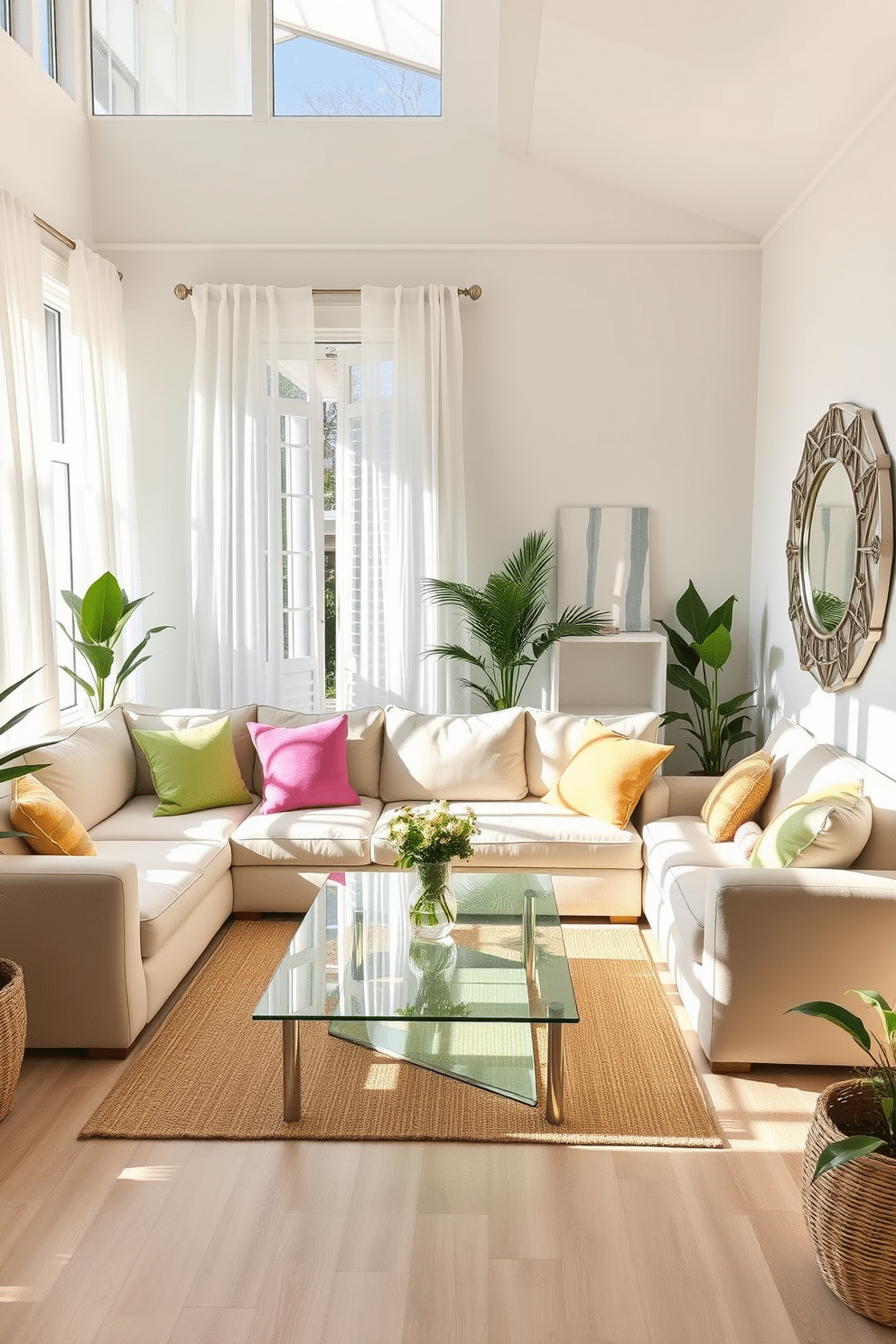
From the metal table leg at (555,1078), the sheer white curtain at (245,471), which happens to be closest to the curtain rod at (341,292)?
the sheer white curtain at (245,471)

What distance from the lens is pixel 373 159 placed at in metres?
5.44

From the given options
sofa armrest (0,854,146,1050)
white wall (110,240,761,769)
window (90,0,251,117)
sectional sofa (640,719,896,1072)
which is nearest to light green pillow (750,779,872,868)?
sectional sofa (640,719,896,1072)

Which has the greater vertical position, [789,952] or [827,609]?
[827,609]

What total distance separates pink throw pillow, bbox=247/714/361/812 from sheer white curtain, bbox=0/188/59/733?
0.93 meters

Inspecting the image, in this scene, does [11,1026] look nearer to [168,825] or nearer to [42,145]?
[168,825]

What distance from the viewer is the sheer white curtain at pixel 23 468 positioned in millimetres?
4156

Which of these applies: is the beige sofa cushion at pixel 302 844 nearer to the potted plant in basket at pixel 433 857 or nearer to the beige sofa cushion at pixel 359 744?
the beige sofa cushion at pixel 359 744

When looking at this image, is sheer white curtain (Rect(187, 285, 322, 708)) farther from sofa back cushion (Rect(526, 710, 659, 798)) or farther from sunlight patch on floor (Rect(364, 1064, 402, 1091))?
sunlight patch on floor (Rect(364, 1064, 402, 1091))

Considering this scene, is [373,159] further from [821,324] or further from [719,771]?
[719,771]

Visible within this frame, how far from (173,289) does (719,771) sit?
12.2 ft

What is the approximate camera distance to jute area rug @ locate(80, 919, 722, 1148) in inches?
106

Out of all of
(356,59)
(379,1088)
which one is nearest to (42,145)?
(356,59)

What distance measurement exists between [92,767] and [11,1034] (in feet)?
5.22

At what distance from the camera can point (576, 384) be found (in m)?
5.54
